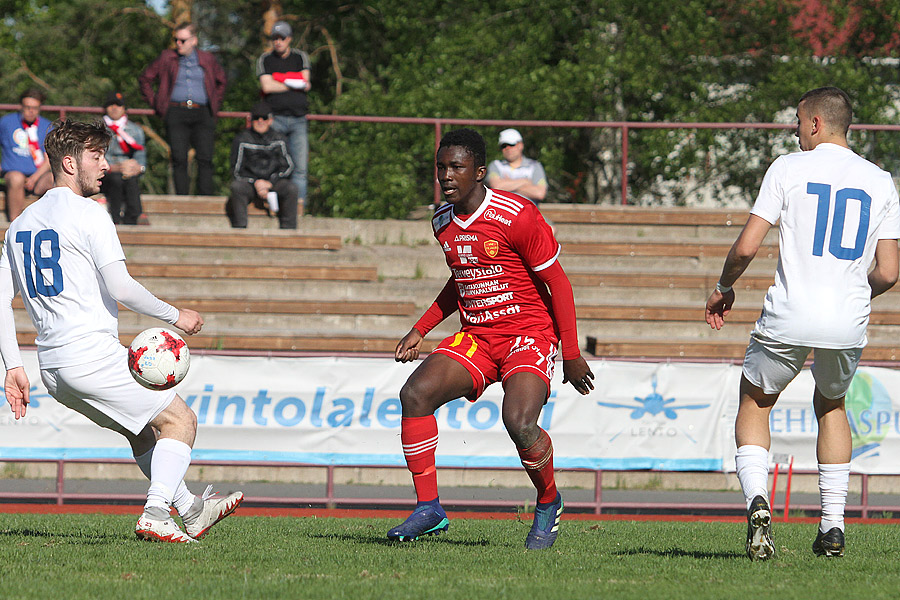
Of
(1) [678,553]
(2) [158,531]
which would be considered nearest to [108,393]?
(2) [158,531]

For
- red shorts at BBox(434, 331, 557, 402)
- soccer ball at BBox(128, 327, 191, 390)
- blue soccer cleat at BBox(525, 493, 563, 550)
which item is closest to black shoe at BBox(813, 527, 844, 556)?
blue soccer cleat at BBox(525, 493, 563, 550)

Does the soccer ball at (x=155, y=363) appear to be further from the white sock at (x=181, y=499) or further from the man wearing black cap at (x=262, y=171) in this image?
the man wearing black cap at (x=262, y=171)

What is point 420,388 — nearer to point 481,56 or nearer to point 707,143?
point 707,143

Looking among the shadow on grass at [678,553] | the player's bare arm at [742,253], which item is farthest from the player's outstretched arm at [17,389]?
the player's bare arm at [742,253]

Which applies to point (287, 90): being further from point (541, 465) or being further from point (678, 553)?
point (678, 553)

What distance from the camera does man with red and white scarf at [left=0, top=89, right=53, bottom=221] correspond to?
14.8 metres

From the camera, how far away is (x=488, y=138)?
1989 centimetres

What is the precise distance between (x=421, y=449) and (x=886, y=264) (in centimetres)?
260

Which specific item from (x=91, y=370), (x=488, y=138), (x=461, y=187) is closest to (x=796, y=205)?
(x=461, y=187)

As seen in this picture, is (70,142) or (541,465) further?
(541,465)

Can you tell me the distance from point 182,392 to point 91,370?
16.2 ft

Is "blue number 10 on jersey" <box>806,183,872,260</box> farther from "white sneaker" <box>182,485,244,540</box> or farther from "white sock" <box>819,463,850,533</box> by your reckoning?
"white sneaker" <box>182,485,244,540</box>

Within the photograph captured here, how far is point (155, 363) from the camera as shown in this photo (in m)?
5.72

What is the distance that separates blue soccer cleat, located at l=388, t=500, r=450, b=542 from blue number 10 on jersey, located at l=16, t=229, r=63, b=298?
7.08ft
